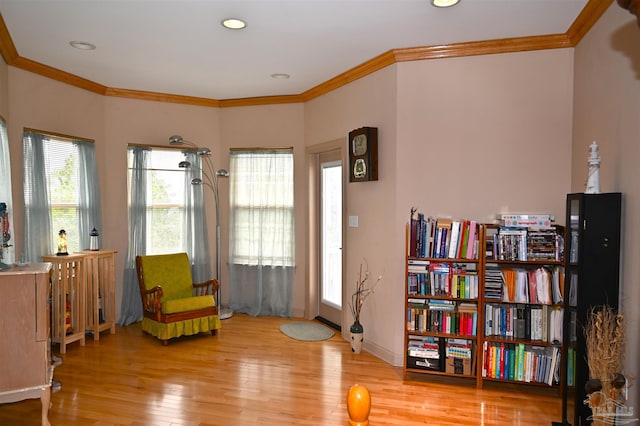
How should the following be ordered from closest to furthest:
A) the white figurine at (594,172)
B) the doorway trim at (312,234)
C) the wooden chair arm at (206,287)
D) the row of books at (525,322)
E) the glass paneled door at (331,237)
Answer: the white figurine at (594,172)
the row of books at (525,322)
the wooden chair arm at (206,287)
the glass paneled door at (331,237)
the doorway trim at (312,234)

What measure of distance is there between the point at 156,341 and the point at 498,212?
3.69 metres

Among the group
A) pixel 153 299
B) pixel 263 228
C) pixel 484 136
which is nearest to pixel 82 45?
pixel 153 299

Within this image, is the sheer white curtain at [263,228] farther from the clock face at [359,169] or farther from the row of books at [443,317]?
the row of books at [443,317]

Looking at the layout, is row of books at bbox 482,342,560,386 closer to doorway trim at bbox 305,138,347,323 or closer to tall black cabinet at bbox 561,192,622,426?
tall black cabinet at bbox 561,192,622,426

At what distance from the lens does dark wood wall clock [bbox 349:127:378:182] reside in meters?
4.30

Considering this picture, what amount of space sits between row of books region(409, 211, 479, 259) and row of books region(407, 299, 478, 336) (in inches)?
16.3

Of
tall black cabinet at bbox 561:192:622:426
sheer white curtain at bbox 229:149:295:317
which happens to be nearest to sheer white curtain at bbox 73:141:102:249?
sheer white curtain at bbox 229:149:295:317

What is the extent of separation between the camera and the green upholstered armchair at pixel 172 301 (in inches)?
186

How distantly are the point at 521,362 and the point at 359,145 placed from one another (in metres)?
2.39

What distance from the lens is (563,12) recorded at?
3219 mm

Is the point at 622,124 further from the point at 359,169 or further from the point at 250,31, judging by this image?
the point at 250,31

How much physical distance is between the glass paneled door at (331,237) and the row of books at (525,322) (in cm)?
199

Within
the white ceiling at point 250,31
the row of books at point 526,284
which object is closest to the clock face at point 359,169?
the white ceiling at point 250,31

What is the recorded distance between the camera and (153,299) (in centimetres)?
490
